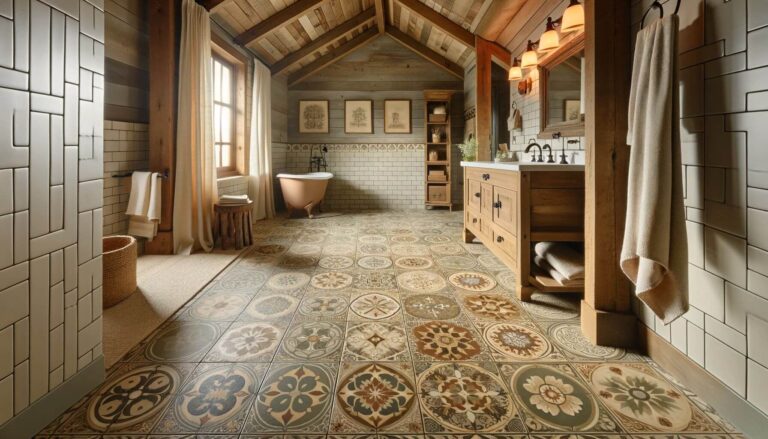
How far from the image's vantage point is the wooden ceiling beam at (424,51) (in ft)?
21.4

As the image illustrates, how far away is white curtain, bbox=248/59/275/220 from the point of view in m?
5.26

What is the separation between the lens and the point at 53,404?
122 cm

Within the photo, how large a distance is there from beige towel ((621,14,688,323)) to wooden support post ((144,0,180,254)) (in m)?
3.37

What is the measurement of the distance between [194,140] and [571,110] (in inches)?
127

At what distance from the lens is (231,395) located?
1359mm

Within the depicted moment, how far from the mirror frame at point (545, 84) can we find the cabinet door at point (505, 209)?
29.0 inches

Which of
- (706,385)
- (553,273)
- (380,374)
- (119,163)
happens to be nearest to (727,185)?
Result: (706,385)

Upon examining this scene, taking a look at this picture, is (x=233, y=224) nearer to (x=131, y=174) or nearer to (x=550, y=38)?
(x=131, y=174)

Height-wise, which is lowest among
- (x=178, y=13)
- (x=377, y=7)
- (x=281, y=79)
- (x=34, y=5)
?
(x=34, y=5)

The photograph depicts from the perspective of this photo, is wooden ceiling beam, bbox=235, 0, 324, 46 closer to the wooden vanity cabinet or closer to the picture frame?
the picture frame

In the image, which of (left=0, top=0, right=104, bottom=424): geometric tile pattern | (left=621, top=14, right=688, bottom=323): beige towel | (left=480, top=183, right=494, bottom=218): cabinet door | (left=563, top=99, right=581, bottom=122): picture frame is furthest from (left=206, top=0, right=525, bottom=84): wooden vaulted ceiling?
(left=0, top=0, right=104, bottom=424): geometric tile pattern

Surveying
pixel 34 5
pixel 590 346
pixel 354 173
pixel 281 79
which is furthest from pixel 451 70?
pixel 34 5

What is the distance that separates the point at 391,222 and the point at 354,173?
71.5 inches

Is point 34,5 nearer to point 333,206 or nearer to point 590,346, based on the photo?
point 590,346
